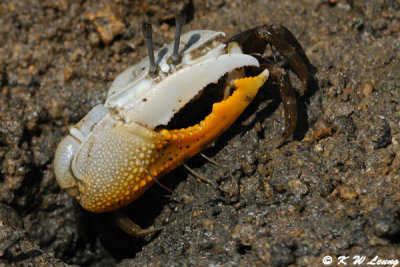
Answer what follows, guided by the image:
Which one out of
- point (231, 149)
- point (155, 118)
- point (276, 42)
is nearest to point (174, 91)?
point (155, 118)

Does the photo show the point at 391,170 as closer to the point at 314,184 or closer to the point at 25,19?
the point at 314,184

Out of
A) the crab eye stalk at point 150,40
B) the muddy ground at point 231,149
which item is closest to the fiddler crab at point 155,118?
the crab eye stalk at point 150,40

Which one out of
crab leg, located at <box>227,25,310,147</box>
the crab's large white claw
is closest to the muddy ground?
crab leg, located at <box>227,25,310,147</box>

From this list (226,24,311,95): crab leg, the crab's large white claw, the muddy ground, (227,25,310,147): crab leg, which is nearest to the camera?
→ the muddy ground

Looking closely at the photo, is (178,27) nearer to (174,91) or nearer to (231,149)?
(174,91)

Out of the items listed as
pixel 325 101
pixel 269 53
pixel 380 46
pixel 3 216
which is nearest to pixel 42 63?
pixel 3 216

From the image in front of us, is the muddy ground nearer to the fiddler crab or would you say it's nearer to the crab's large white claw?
the fiddler crab

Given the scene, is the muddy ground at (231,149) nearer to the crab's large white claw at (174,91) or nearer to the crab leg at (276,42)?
the crab leg at (276,42)

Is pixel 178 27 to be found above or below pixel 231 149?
above
